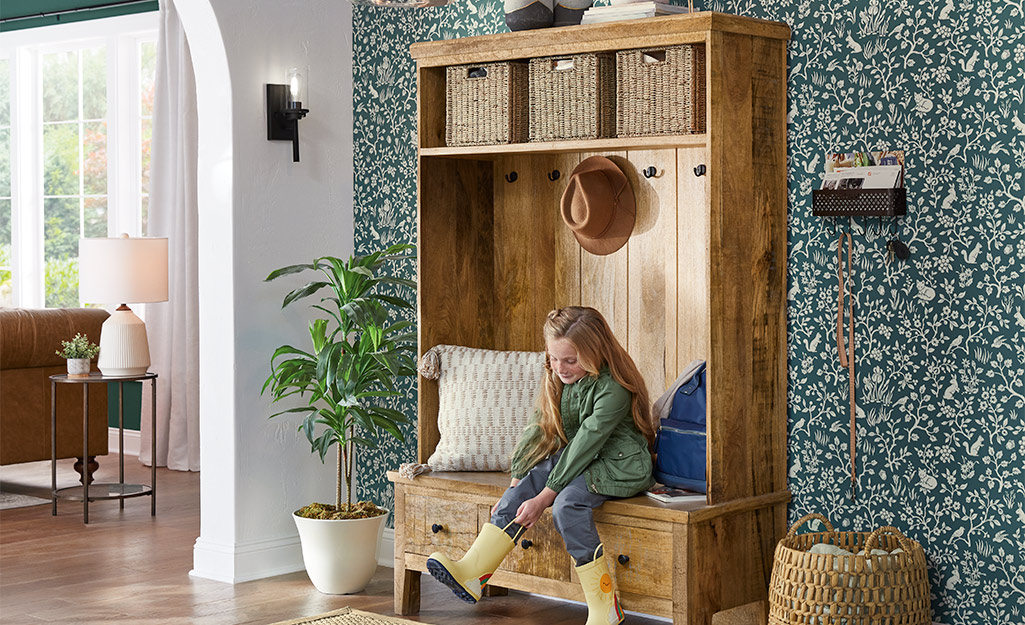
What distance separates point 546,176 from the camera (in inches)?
182

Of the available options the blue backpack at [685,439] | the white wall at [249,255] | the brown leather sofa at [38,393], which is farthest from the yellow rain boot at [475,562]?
the brown leather sofa at [38,393]

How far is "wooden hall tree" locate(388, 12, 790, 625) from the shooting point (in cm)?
379

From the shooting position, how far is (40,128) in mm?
8695

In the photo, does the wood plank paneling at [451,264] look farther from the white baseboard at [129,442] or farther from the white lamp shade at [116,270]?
the white baseboard at [129,442]

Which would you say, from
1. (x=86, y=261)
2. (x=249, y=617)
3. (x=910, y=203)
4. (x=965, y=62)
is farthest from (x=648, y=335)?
(x=86, y=261)

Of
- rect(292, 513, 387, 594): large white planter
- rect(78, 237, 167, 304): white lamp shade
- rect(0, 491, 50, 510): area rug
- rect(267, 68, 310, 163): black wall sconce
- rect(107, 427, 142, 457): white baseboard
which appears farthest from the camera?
rect(107, 427, 142, 457): white baseboard

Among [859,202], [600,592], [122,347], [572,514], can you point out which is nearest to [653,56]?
[859,202]

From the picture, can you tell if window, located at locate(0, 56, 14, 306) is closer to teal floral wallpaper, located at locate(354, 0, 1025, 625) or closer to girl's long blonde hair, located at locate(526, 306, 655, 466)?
girl's long blonde hair, located at locate(526, 306, 655, 466)

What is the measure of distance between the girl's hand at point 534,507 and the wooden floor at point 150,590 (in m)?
0.51

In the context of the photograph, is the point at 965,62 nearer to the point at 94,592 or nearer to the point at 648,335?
the point at 648,335

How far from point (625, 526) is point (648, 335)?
2.45 feet

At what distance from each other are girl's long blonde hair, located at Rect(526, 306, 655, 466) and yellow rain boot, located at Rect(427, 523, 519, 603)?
0.26 m

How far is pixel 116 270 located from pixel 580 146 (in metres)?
2.75

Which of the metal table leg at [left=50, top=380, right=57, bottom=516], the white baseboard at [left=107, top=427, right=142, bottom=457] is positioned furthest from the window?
the metal table leg at [left=50, top=380, right=57, bottom=516]
